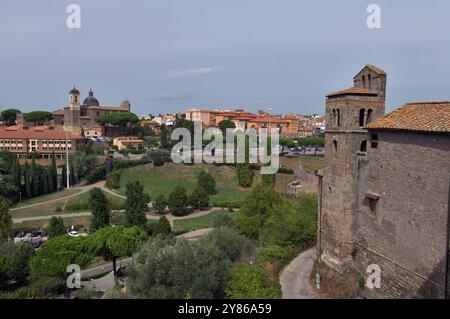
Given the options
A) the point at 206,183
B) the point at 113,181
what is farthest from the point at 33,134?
the point at 206,183

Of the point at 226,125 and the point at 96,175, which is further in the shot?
the point at 226,125

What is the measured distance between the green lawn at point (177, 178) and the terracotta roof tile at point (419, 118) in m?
32.3

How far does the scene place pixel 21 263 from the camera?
880 inches

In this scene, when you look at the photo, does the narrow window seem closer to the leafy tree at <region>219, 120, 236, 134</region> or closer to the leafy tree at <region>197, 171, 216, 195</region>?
the leafy tree at <region>197, 171, 216, 195</region>

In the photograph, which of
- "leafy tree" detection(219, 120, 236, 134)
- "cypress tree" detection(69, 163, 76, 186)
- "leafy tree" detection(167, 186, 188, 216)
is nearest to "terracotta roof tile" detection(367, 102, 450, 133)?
"leafy tree" detection(167, 186, 188, 216)

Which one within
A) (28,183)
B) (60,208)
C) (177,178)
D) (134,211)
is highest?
(28,183)

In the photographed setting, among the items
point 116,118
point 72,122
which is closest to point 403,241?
point 116,118

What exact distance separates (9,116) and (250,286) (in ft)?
292

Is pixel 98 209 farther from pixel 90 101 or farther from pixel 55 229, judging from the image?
pixel 90 101

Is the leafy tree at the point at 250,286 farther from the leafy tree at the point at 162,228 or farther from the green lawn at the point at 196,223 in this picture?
the green lawn at the point at 196,223

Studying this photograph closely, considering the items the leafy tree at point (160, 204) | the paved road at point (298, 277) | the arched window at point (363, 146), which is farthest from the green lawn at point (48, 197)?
the arched window at point (363, 146)

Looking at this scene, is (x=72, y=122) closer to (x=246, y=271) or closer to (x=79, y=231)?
(x=79, y=231)

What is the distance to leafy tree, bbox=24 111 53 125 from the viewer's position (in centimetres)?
8481

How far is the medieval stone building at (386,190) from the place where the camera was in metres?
12.9
